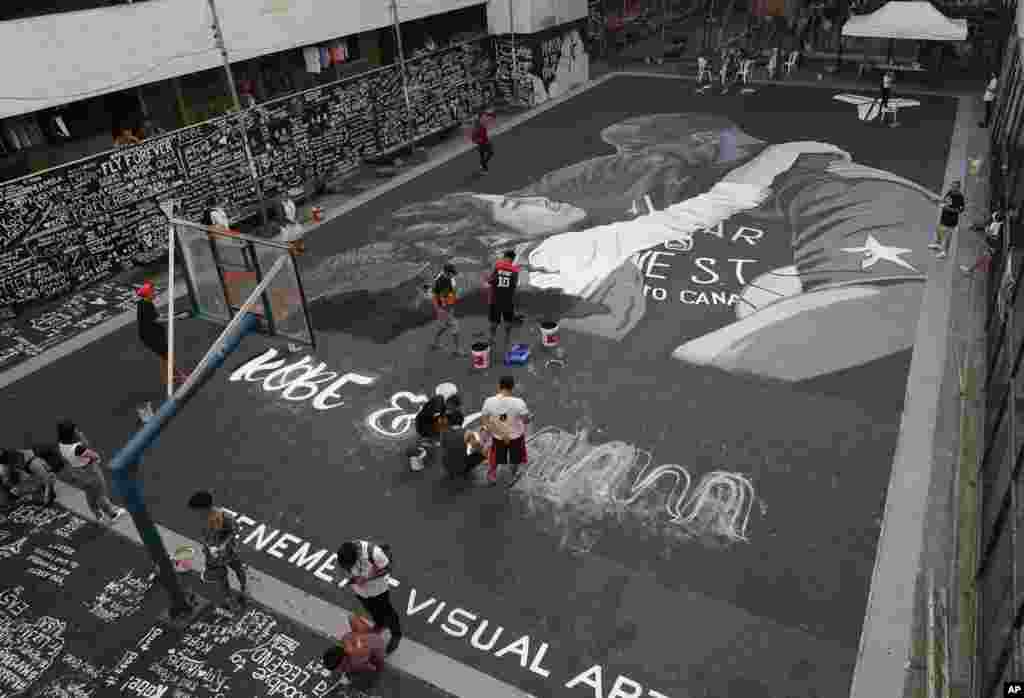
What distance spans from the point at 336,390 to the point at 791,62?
29092 mm

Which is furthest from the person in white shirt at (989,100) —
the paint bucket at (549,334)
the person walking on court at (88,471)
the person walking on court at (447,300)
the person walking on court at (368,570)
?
the person walking on court at (88,471)

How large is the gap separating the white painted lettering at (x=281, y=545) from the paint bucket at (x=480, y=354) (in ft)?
16.2

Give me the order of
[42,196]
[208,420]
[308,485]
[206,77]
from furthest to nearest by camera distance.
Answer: [206,77]
[42,196]
[208,420]
[308,485]

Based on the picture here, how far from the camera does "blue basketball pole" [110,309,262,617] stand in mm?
8289

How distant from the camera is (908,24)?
29062mm

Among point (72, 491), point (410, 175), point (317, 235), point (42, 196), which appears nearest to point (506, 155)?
point (410, 175)

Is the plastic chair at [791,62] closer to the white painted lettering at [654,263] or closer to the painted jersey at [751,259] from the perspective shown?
the painted jersey at [751,259]

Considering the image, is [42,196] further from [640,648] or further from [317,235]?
[640,648]

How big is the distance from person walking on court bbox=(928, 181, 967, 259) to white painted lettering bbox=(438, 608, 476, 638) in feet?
46.3

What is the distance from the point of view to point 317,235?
20500 millimetres

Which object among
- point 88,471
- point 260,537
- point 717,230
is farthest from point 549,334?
point 88,471

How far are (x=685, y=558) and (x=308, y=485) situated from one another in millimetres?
5928

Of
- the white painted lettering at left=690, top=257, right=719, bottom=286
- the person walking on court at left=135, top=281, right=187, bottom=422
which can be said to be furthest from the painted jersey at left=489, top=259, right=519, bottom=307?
the person walking on court at left=135, top=281, right=187, bottom=422

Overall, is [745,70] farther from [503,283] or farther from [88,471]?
[88,471]
